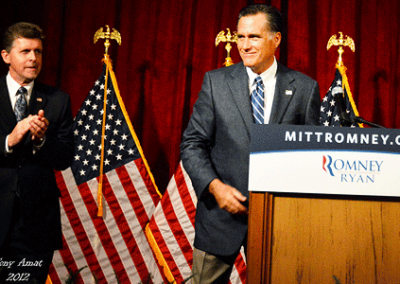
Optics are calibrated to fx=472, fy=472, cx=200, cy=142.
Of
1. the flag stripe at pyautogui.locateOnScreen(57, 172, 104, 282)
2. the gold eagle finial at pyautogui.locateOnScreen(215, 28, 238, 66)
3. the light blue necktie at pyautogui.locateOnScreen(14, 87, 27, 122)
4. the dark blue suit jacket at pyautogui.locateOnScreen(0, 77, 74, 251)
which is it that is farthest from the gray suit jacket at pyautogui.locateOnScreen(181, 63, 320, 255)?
the flag stripe at pyautogui.locateOnScreen(57, 172, 104, 282)

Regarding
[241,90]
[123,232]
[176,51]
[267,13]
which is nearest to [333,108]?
[176,51]

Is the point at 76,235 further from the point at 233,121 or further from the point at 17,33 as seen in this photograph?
the point at 233,121

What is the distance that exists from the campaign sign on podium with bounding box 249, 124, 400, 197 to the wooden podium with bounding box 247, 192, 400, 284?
1.6 inches

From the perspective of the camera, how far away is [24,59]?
7.66 ft

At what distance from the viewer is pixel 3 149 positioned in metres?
2.20

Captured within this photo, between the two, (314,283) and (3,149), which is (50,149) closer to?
(3,149)

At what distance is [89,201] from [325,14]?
2.33 metres

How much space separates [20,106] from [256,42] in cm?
120

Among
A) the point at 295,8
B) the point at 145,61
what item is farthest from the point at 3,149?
the point at 295,8

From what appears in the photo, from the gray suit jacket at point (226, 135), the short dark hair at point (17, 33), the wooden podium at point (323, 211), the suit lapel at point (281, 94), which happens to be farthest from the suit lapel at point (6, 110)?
the wooden podium at point (323, 211)

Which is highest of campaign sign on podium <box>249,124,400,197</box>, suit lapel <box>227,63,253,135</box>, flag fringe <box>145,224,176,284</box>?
suit lapel <box>227,63,253,135</box>

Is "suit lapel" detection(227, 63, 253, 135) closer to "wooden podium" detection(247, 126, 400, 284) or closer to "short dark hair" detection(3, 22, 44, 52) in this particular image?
"wooden podium" detection(247, 126, 400, 284)

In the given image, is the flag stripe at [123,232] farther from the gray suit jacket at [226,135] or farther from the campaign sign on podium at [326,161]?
the campaign sign on podium at [326,161]

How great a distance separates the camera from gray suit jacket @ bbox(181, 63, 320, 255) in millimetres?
1861
